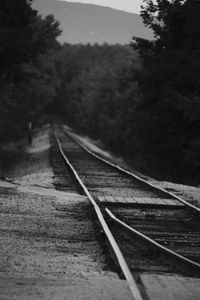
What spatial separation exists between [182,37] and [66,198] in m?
22.6

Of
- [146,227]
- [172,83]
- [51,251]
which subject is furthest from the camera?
[172,83]

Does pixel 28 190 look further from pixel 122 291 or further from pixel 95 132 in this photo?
pixel 95 132

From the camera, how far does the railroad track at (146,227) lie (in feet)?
25.8

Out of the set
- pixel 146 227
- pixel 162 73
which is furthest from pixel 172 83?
pixel 146 227

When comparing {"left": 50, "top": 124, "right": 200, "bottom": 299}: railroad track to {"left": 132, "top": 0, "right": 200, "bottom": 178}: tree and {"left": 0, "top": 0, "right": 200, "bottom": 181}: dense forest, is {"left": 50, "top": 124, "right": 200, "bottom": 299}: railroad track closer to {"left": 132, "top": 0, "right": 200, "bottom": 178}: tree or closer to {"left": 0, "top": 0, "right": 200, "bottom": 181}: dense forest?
{"left": 0, "top": 0, "right": 200, "bottom": 181}: dense forest

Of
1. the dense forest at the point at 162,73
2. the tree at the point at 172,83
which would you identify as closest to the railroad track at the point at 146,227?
the dense forest at the point at 162,73

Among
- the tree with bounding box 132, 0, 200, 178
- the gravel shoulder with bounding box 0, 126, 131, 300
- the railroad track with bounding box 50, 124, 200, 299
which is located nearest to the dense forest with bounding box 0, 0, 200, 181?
the tree with bounding box 132, 0, 200, 178

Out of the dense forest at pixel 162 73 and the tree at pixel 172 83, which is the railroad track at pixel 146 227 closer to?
the dense forest at pixel 162 73

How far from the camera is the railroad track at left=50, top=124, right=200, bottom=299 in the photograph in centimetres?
788

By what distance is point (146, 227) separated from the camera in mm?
11266

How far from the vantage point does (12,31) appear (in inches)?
1100

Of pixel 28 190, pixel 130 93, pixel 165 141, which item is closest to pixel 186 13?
pixel 165 141

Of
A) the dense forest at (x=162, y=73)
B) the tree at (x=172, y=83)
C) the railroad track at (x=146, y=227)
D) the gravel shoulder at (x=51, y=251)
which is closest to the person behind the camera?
the gravel shoulder at (x=51, y=251)

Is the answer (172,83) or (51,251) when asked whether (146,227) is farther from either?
(172,83)
